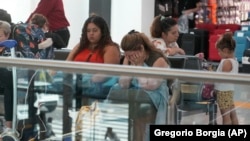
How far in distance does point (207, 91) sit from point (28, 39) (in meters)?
2.72

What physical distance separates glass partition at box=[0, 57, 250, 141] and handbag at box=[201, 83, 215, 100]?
36 millimetres

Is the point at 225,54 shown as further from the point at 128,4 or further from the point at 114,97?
the point at 128,4

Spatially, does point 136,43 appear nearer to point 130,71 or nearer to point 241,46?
point 130,71

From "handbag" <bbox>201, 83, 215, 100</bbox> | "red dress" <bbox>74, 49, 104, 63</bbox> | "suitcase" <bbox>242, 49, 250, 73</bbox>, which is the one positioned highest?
"red dress" <bbox>74, 49, 104, 63</bbox>

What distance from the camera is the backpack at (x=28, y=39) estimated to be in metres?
5.42

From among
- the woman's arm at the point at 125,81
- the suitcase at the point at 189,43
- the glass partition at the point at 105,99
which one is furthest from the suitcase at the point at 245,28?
the woman's arm at the point at 125,81

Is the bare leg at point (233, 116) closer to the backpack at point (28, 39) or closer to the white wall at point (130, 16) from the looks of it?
the backpack at point (28, 39)

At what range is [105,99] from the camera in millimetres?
3709

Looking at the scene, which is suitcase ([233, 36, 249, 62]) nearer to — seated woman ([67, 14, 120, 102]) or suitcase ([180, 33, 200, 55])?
suitcase ([180, 33, 200, 55])

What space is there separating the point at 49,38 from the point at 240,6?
26.1ft

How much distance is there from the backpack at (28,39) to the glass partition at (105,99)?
1334mm

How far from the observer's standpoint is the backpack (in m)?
5.42

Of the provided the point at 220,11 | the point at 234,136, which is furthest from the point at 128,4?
the point at 234,136

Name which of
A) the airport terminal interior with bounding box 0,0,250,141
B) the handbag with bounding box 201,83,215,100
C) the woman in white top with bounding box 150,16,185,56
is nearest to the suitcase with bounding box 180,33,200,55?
the woman in white top with bounding box 150,16,185,56
